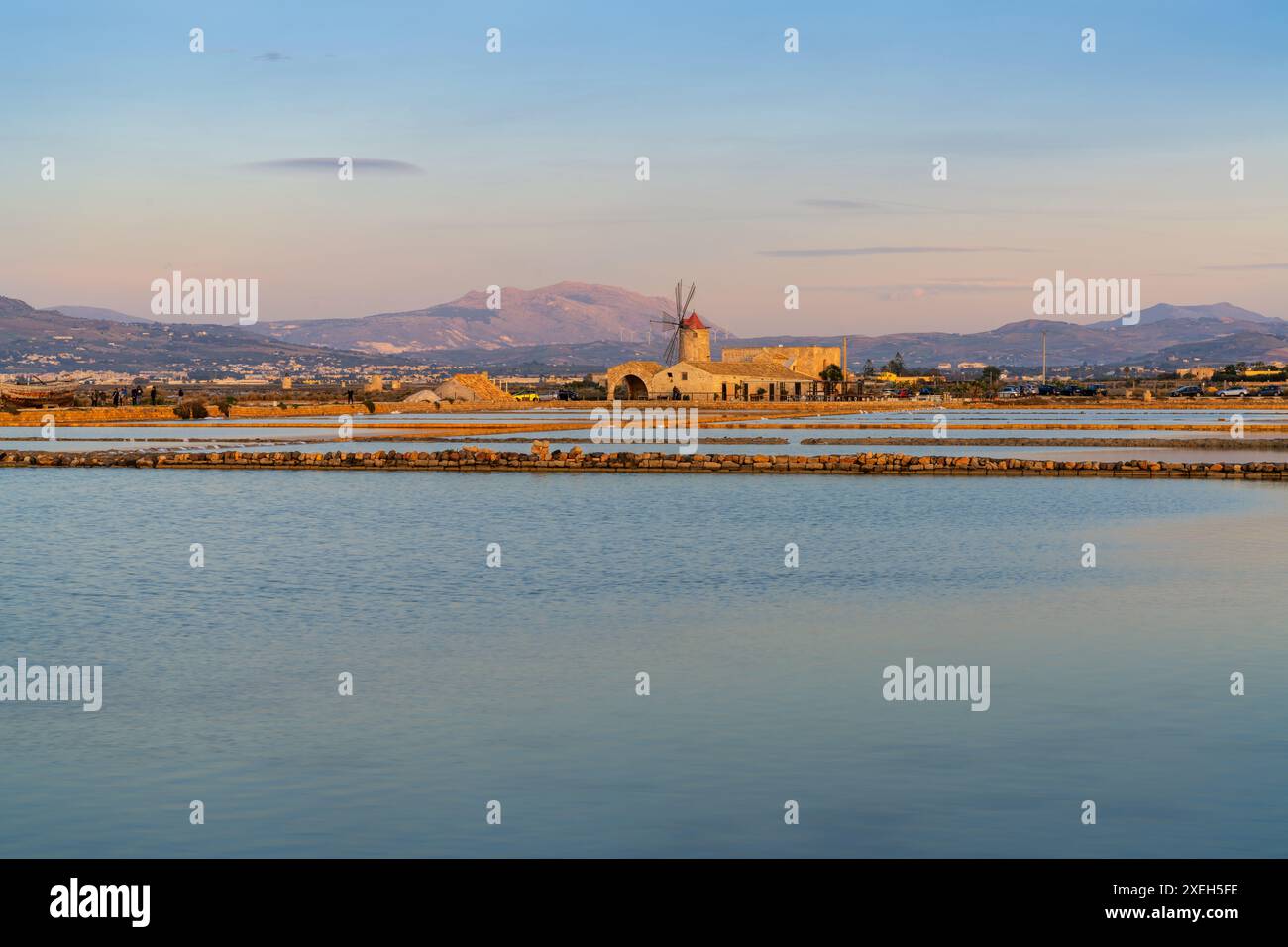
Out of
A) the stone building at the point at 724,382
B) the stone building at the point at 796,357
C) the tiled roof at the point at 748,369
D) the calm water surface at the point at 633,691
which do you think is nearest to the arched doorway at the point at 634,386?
the stone building at the point at 724,382

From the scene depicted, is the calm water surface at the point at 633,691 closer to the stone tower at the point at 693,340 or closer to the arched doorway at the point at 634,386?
the arched doorway at the point at 634,386

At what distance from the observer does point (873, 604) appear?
1638 cm

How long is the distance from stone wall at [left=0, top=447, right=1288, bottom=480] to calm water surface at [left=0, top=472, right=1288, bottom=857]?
11589 mm

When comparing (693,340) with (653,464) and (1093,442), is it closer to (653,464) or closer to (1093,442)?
(1093,442)

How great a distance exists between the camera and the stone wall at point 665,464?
35594 millimetres

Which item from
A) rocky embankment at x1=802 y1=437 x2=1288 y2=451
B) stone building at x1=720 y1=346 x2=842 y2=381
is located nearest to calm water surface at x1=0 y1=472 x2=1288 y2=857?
rocky embankment at x1=802 y1=437 x2=1288 y2=451

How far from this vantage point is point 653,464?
3819cm

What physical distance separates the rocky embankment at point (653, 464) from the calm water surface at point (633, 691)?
38.2ft

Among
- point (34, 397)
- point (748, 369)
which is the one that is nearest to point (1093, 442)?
point (34, 397)

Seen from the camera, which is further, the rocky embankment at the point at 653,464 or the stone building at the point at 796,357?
the stone building at the point at 796,357

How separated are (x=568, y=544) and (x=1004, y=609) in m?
7.67

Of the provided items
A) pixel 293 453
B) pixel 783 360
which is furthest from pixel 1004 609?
pixel 783 360

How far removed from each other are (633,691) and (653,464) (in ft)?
86.8

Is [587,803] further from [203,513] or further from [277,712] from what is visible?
[203,513]
